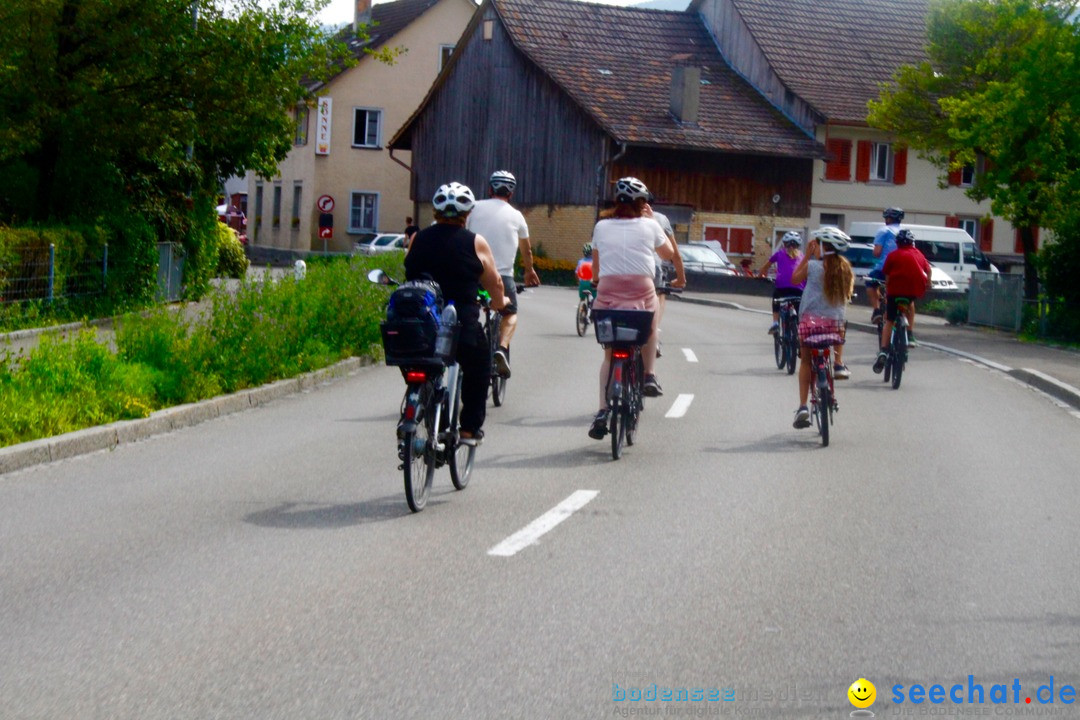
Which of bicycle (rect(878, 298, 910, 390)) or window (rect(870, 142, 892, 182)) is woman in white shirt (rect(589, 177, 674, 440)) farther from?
window (rect(870, 142, 892, 182))

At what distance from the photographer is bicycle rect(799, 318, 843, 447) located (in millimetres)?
11938

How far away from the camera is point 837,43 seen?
197 ft

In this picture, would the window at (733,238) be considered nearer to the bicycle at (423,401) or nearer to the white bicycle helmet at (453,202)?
the white bicycle helmet at (453,202)

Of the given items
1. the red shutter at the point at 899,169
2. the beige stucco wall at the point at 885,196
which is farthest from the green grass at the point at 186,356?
A: the red shutter at the point at 899,169

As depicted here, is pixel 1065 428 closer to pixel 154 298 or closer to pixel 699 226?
pixel 154 298

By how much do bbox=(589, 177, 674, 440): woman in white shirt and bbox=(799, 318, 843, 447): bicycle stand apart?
1.56m

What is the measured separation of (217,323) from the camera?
14773 mm

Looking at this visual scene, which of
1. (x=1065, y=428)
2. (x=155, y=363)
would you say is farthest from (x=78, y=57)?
(x=1065, y=428)

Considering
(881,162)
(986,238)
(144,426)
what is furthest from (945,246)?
(144,426)

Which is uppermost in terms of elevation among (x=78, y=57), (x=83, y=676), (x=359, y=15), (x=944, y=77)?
(x=359, y=15)

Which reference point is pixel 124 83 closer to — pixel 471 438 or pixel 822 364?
pixel 822 364

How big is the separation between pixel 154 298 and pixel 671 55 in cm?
3919

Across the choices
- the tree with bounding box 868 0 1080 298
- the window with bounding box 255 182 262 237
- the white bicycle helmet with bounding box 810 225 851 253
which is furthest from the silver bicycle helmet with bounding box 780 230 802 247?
the window with bounding box 255 182 262 237

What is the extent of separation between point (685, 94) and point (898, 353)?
37997mm
